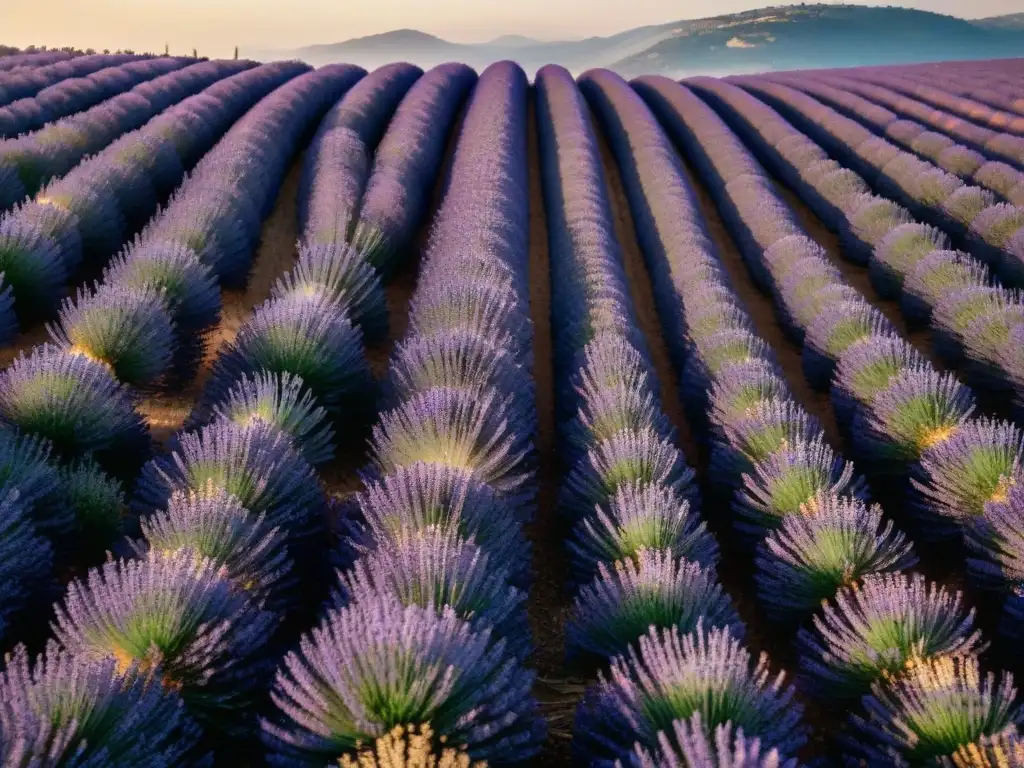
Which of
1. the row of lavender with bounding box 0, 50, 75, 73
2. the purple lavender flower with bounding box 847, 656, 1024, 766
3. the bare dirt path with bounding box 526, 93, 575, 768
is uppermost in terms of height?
the row of lavender with bounding box 0, 50, 75, 73

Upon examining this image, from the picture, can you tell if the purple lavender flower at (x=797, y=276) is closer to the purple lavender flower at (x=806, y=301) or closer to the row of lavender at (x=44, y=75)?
the purple lavender flower at (x=806, y=301)

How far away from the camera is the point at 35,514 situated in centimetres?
284

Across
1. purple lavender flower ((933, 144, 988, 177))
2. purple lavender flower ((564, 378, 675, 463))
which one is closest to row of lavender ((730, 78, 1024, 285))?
purple lavender flower ((933, 144, 988, 177))

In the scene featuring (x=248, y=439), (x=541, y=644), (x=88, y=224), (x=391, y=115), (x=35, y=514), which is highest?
(x=391, y=115)

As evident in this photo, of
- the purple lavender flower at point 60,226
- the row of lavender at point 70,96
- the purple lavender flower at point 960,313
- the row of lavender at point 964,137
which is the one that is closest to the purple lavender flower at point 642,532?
the purple lavender flower at point 960,313

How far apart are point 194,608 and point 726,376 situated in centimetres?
286

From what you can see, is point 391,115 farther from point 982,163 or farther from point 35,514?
point 35,514

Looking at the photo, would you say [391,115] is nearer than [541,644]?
No

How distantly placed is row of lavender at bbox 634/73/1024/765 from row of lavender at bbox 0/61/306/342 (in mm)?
3895

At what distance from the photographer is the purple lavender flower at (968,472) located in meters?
3.37

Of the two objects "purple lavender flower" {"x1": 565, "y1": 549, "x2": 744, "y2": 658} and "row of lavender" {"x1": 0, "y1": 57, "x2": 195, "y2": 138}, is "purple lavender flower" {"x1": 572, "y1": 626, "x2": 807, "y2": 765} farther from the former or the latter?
"row of lavender" {"x1": 0, "y1": 57, "x2": 195, "y2": 138}

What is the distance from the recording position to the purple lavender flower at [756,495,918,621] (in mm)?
2975

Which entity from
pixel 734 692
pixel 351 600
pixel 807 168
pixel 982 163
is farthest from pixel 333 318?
pixel 982 163

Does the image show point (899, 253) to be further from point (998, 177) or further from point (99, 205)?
point (99, 205)
